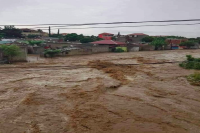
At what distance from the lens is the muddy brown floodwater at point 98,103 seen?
22.5 ft

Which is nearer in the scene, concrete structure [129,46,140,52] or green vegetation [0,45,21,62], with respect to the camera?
green vegetation [0,45,21,62]

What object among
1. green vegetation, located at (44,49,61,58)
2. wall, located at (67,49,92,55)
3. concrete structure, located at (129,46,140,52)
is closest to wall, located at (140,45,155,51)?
concrete structure, located at (129,46,140,52)

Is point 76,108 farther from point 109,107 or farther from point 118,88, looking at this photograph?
point 118,88

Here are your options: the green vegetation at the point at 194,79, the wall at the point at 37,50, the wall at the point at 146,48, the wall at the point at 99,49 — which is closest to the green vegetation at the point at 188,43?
the wall at the point at 146,48

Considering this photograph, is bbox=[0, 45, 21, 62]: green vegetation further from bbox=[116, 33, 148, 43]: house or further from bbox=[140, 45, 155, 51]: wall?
bbox=[116, 33, 148, 43]: house

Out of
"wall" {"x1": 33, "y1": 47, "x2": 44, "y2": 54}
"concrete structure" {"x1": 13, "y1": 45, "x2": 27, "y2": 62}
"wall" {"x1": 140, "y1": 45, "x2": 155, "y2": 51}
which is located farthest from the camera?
"wall" {"x1": 140, "y1": 45, "x2": 155, "y2": 51}

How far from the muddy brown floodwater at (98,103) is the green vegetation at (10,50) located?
480 centimetres

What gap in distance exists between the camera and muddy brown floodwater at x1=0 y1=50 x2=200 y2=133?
6863mm

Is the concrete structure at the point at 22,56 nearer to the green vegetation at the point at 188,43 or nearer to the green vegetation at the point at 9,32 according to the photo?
the green vegetation at the point at 9,32

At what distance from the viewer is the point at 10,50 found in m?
18.7

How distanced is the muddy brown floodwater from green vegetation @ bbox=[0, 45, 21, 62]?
480cm

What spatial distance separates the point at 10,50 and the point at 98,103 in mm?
13210

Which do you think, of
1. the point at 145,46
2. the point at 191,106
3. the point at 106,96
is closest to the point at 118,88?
the point at 106,96

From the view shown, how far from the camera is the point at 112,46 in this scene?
32.1 m
